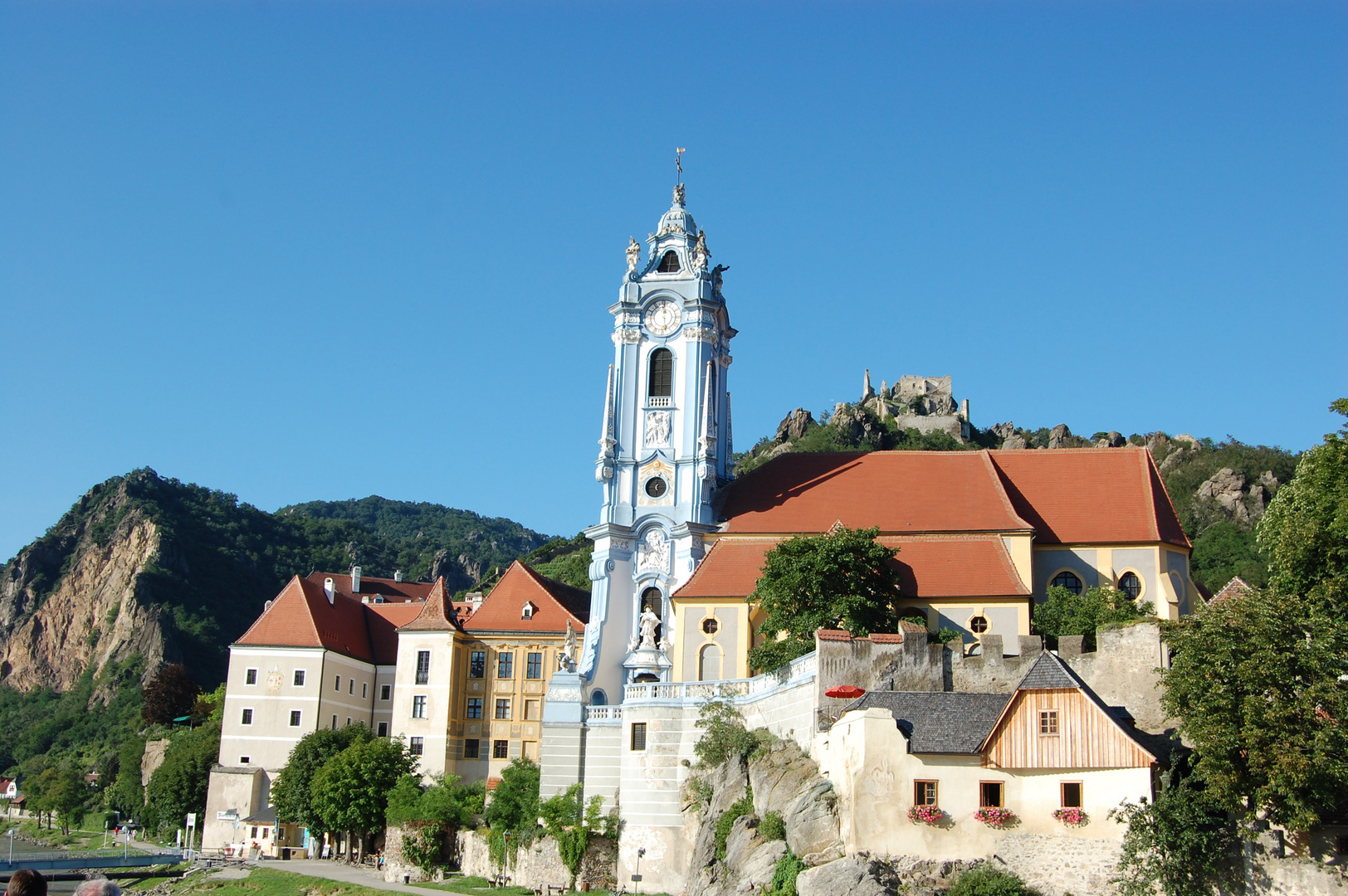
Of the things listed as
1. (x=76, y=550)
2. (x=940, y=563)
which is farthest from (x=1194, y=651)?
(x=76, y=550)

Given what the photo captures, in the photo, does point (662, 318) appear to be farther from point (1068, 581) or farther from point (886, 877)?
point (886, 877)

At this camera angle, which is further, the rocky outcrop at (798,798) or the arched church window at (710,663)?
the arched church window at (710,663)

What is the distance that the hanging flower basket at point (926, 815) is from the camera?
114 feet

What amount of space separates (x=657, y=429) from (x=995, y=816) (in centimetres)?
2989

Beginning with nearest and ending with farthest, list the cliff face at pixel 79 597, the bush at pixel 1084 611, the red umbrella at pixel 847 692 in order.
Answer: the red umbrella at pixel 847 692 → the bush at pixel 1084 611 → the cliff face at pixel 79 597

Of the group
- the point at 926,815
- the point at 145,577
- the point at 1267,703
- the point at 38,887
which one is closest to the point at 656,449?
the point at 926,815

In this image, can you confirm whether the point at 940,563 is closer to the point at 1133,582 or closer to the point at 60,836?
the point at 1133,582

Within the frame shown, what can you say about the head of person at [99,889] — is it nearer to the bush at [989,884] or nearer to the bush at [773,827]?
the bush at [989,884]

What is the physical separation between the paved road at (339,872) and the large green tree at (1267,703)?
2749cm

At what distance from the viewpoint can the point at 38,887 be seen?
8.76m

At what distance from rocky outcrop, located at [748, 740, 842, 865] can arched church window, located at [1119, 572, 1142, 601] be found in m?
17.5

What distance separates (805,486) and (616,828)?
1715cm

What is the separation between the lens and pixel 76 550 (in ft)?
559

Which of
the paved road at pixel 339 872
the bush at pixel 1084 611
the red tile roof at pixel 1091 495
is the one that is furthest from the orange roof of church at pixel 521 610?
the bush at pixel 1084 611
